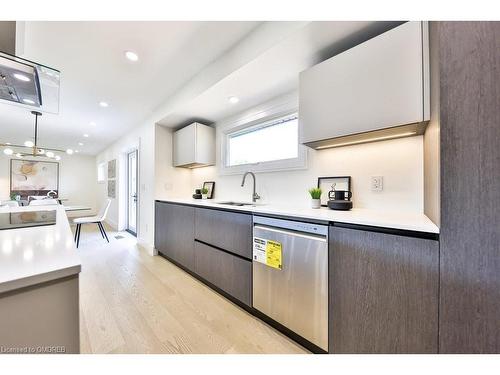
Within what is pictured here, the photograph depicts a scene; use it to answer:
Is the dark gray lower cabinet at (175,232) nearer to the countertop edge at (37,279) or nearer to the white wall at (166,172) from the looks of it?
the white wall at (166,172)

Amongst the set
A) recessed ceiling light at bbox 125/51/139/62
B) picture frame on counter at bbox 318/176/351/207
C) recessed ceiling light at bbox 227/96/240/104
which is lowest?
picture frame on counter at bbox 318/176/351/207

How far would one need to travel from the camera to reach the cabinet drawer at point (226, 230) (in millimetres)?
1611

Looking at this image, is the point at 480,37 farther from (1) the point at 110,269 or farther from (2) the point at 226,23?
(1) the point at 110,269

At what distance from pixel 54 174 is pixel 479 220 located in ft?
30.3

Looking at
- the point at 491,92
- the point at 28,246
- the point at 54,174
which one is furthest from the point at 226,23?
the point at 54,174

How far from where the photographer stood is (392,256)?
3.03 feet

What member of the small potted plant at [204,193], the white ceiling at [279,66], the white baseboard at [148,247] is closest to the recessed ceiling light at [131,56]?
the white ceiling at [279,66]

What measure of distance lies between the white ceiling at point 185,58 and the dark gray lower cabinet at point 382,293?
1.28m

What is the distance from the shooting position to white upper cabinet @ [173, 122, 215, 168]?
272cm

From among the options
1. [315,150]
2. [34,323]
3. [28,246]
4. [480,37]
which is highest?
[480,37]

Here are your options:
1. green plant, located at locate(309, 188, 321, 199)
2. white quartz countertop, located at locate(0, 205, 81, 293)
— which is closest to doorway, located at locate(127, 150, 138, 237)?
white quartz countertop, located at locate(0, 205, 81, 293)

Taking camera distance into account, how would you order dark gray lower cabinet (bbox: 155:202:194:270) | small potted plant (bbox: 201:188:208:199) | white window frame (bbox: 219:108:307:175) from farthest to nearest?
small potted plant (bbox: 201:188:208:199) → dark gray lower cabinet (bbox: 155:202:194:270) → white window frame (bbox: 219:108:307:175)

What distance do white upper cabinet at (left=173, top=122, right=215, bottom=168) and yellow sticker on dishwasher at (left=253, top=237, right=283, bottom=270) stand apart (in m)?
1.67

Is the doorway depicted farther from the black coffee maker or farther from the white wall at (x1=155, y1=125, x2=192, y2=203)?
the black coffee maker
